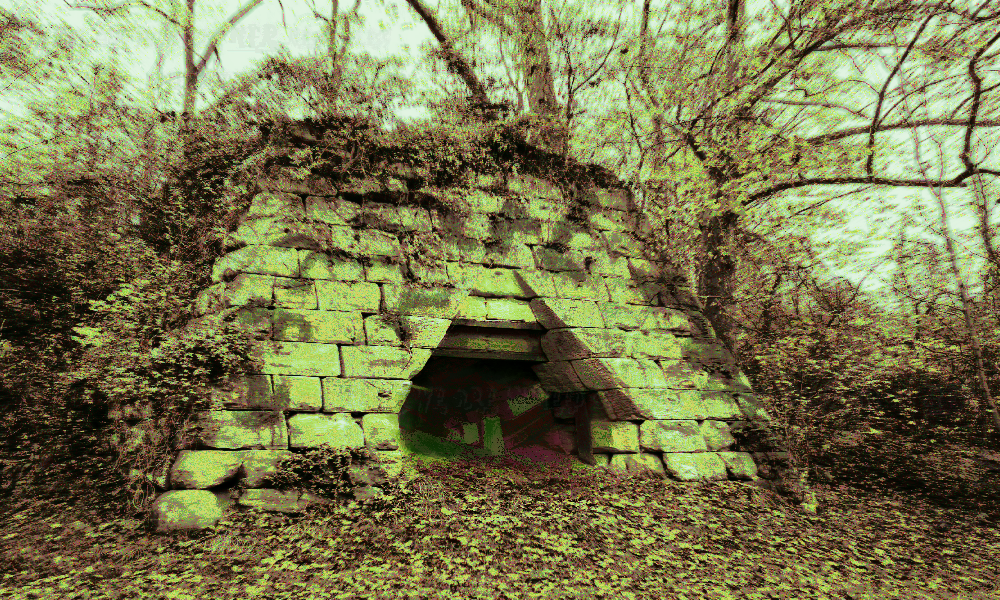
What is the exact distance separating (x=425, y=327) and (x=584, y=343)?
61.1 inches

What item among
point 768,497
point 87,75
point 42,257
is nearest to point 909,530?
A: point 768,497

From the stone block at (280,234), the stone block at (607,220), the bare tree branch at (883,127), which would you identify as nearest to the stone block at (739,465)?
the stone block at (607,220)

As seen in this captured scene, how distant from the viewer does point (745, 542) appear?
3674mm

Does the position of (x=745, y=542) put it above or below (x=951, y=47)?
below

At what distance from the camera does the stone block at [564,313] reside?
471 centimetres

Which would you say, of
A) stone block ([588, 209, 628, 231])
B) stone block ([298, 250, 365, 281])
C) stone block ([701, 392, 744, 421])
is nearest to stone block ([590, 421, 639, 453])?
stone block ([701, 392, 744, 421])

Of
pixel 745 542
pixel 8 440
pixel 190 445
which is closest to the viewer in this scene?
pixel 190 445

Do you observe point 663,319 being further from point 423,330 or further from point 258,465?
point 258,465

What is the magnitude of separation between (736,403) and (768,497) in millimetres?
943

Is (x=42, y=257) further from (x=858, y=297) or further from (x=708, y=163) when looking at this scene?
(x=858, y=297)

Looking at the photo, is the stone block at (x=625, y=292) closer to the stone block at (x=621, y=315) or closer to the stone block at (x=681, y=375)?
the stone block at (x=621, y=315)

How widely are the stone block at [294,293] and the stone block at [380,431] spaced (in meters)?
1.07

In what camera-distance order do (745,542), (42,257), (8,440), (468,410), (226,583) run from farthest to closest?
(468,410) < (42,257) < (8,440) < (745,542) < (226,583)

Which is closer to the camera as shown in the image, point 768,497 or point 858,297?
point 768,497
